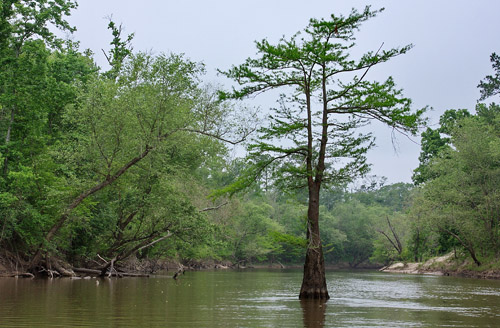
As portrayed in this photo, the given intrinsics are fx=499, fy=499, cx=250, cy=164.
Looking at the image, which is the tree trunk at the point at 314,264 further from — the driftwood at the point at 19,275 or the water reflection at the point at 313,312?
the driftwood at the point at 19,275

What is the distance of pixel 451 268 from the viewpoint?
168 feet

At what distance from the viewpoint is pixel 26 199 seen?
1097 inches

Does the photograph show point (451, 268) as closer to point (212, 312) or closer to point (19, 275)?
point (19, 275)

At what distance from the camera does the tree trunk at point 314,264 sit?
18.4 metres

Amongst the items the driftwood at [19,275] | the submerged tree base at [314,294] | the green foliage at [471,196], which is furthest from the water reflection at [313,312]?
the green foliage at [471,196]

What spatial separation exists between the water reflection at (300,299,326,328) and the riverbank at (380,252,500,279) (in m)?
28.8

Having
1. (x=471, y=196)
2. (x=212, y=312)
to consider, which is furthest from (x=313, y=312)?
(x=471, y=196)

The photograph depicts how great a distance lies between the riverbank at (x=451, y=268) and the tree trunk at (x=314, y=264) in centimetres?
2773

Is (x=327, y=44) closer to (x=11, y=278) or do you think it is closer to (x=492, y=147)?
(x=11, y=278)

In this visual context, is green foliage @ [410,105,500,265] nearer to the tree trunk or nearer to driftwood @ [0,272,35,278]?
the tree trunk

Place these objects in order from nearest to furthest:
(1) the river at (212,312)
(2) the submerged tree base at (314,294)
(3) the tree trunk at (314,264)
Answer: (1) the river at (212,312) → (3) the tree trunk at (314,264) → (2) the submerged tree base at (314,294)

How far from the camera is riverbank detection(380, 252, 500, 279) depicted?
42562 mm

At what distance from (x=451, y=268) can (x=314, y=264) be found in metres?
38.1

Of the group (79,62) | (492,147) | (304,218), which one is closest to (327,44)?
(304,218)
